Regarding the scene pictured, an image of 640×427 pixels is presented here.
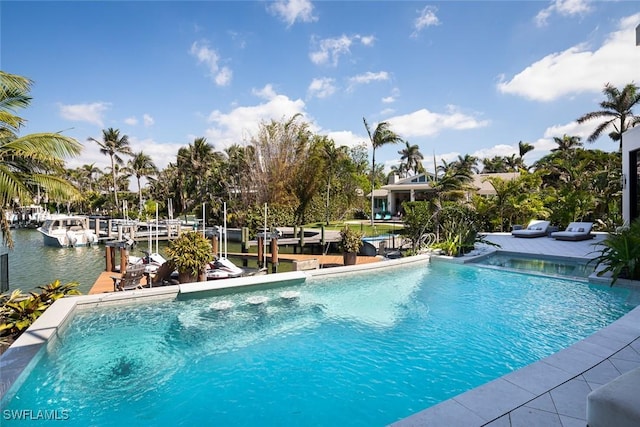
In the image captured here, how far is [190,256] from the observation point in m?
8.84

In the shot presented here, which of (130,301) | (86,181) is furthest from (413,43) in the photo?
(86,181)

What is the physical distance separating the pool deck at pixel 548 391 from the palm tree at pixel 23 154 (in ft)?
21.9

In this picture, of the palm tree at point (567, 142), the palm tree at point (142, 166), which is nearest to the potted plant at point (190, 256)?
the palm tree at point (142, 166)

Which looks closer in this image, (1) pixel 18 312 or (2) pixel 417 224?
(1) pixel 18 312

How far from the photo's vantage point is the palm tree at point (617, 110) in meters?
23.9

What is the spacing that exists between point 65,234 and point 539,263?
28.3m

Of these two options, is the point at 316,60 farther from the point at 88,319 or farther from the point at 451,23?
the point at 88,319

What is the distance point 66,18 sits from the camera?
29.2ft

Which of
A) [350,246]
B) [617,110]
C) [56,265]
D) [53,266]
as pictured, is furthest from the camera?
[617,110]

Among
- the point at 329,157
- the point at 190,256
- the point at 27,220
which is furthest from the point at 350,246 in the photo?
the point at 27,220

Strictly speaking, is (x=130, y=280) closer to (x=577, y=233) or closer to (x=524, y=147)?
(x=577, y=233)

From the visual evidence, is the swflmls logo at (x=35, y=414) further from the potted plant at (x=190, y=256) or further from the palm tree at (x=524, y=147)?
the palm tree at (x=524, y=147)

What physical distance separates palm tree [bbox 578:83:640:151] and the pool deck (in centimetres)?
2661

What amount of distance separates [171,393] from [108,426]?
2.63 ft
